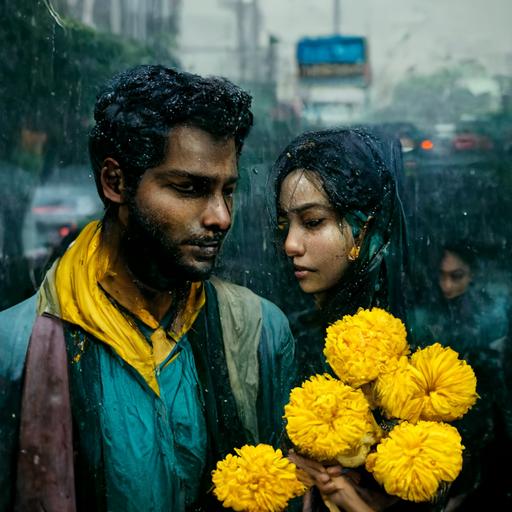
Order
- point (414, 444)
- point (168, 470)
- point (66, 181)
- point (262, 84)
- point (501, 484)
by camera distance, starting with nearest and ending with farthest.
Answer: point (414, 444) → point (168, 470) → point (66, 181) → point (262, 84) → point (501, 484)

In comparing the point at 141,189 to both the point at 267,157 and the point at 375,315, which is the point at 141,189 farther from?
the point at 375,315

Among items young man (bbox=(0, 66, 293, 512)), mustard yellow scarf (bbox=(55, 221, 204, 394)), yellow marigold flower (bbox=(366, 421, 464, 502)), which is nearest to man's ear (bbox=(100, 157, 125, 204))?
young man (bbox=(0, 66, 293, 512))

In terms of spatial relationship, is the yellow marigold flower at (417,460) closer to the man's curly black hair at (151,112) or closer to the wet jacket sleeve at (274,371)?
the wet jacket sleeve at (274,371)

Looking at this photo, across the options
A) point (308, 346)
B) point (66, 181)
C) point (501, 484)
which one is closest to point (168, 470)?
point (308, 346)

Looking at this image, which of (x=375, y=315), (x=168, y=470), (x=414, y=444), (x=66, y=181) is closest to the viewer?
(x=414, y=444)

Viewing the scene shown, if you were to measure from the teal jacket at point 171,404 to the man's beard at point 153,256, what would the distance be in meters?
0.20

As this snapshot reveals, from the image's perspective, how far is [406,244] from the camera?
2.52 m

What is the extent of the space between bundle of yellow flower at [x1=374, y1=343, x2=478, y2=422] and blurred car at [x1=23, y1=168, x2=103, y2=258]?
1.14 meters

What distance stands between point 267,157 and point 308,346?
2.26 feet

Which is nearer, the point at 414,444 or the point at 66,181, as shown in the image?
the point at 414,444

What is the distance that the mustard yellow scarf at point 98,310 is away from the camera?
2.20m

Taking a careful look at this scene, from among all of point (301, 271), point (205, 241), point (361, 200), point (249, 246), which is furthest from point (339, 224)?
point (205, 241)

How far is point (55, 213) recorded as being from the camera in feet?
8.26

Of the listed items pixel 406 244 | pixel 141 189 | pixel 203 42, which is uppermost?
pixel 203 42
